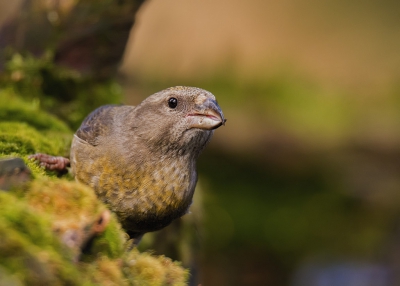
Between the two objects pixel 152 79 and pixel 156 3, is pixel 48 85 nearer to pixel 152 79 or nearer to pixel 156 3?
pixel 152 79

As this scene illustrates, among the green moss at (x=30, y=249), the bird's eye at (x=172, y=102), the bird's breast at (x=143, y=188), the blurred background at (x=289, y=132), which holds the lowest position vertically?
the green moss at (x=30, y=249)

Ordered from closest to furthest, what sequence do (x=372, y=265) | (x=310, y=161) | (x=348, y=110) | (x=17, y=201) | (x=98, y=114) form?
(x=17, y=201), (x=98, y=114), (x=372, y=265), (x=310, y=161), (x=348, y=110)

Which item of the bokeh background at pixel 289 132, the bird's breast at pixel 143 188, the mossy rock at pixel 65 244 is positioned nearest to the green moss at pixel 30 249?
the mossy rock at pixel 65 244

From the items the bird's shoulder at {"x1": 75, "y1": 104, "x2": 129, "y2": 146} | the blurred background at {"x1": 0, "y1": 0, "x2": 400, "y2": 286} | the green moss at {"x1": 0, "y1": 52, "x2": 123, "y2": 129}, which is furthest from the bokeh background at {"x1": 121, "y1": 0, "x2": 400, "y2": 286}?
the bird's shoulder at {"x1": 75, "y1": 104, "x2": 129, "y2": 146}

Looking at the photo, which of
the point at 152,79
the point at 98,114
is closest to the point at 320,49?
the point at 152,79

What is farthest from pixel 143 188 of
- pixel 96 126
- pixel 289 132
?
pixel 289 132

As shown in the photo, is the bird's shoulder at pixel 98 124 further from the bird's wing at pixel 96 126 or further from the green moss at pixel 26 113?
the green moss at pixel 26 113
